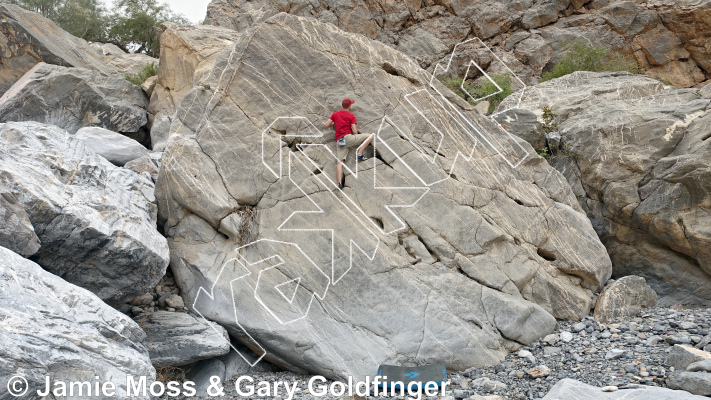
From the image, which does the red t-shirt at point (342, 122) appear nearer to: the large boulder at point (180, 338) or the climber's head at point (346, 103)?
the climber's head at point (346, 103)

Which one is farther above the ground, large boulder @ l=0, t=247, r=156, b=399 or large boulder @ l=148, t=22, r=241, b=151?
large boulder @ l=148, t=22, r=241, b=151

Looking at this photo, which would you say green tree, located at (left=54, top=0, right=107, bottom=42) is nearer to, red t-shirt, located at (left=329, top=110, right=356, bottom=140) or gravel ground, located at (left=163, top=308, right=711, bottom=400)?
red t-shirt, located at (left=329, top=110, right=356, bottom=140)

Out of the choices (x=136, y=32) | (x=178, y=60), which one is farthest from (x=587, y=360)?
(x=136, y=32)

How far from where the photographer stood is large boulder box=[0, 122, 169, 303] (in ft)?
22.1

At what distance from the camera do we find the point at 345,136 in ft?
27.4

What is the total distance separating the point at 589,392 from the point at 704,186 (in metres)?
5.52

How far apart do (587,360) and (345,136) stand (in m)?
4.71

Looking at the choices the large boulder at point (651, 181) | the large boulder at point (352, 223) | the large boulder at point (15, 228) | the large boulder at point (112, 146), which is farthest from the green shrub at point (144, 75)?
the large boulder at point (651, 181)

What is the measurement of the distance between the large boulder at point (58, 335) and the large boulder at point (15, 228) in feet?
1.32

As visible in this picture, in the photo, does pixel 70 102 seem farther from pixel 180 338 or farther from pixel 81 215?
pixel 180 338

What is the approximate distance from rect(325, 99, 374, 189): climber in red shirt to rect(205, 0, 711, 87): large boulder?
13.5 metres

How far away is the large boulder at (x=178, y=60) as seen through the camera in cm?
1367

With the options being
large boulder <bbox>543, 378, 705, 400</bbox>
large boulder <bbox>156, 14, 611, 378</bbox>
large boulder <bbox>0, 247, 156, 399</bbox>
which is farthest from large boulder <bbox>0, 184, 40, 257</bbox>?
large boulder <bbox>543, 378, 705, 400</bbox>

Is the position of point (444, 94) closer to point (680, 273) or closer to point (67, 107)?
point (680, 273)
